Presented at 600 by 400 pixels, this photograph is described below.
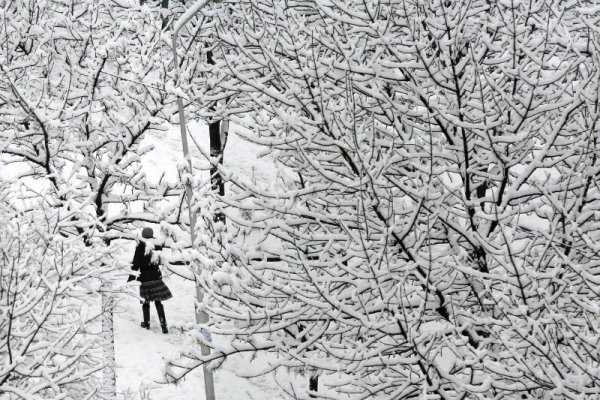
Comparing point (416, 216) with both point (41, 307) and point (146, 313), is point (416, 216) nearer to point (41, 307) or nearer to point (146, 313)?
point (41, 307)

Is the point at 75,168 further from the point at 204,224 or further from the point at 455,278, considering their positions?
the point at 455,278

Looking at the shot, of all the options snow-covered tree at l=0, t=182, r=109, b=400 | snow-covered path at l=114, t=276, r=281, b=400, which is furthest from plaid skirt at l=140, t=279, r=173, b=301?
snow-covered tree at l=0, t=182, r=109, b=400

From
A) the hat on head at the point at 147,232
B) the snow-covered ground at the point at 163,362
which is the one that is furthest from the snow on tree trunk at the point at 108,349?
the hat on head at the point at 147,232

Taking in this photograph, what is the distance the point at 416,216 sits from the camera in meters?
6.64

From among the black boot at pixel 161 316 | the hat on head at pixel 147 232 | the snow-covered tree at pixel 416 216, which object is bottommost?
the snow-covered tree at pixel 416 216

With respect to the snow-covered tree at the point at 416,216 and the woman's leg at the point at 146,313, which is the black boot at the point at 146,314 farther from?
the snow-covered tree at the point at 416,216

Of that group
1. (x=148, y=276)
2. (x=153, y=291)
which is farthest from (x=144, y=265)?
(x=153, y=291)

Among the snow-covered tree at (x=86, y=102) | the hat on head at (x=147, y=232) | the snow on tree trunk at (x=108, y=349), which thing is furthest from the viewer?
the hat on head at (x=147, y=232)

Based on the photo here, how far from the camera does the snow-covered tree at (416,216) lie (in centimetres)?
655

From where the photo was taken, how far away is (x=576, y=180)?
719 centimetres

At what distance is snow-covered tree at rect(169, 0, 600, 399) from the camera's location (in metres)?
6.55

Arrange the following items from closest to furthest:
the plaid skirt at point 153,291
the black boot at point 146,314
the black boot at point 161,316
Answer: the plaid skirt at point 153,291
the black boot at point 161,316
the black boot at point 146,314

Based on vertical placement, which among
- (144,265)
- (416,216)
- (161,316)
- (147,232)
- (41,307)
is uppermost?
(147,232)

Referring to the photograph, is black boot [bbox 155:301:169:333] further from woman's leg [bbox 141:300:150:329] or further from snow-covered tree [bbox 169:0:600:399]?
snow-covered tree [bbox 169:0:600:399]
